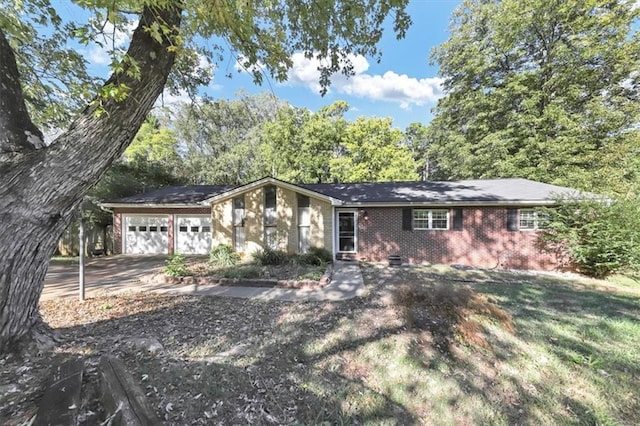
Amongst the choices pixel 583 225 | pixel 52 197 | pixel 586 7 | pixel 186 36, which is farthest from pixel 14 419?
pixel 586 7

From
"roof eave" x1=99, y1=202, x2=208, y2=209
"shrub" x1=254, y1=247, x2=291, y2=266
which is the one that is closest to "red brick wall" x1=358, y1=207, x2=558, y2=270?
"shrub" x1=254, y1=247, x2=291, y2=266

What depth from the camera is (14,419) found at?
6.19 feet

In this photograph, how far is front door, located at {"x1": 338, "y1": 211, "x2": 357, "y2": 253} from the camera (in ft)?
39.4

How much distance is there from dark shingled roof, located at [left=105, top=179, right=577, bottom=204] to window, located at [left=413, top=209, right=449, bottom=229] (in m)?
0.58

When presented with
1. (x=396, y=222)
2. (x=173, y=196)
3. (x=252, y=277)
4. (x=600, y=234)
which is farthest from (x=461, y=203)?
(x=173, y=196)

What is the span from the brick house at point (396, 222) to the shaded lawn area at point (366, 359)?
5010 mm

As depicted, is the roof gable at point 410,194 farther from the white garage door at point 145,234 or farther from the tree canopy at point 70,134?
the tree canopy at point 70,134

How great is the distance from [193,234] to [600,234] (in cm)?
1669

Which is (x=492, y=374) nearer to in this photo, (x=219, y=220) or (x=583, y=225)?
(x=583, y=225)

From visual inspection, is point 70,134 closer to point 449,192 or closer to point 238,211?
point 238,211

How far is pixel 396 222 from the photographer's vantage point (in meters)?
11.7

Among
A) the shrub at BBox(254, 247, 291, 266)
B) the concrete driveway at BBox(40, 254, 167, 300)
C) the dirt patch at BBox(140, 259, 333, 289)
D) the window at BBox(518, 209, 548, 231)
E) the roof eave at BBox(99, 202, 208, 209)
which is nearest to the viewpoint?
the concrete driveway at BBox(40, 254, 167, 300)

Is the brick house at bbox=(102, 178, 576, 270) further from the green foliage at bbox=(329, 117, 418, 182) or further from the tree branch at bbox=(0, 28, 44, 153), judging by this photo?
the green foliage at bbox=(329, 117, 418, 182)

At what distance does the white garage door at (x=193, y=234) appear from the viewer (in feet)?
46.6
